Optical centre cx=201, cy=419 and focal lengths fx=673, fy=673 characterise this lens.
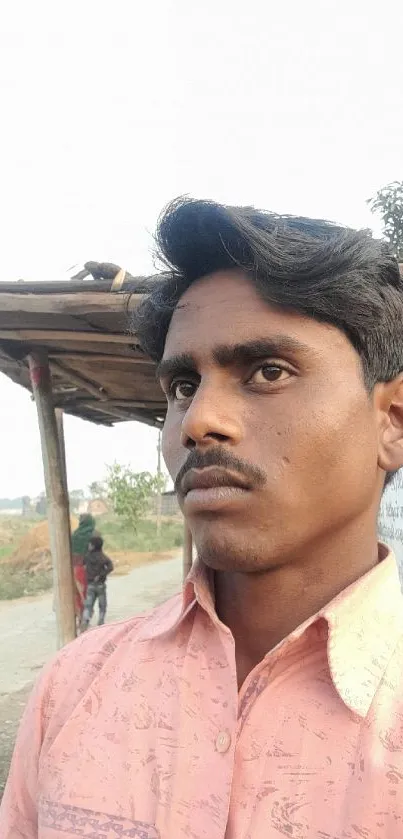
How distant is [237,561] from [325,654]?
0.21m

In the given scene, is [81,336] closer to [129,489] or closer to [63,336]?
[63,336]

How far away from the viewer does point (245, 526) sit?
1135 millimetres

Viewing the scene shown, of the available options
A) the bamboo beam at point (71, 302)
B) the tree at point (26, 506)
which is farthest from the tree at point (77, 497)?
the bamboo beam at point (71, 302)

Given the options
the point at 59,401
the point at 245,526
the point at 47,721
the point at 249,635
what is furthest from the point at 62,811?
the point at 59,401

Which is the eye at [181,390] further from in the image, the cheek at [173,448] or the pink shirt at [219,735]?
the pink shirt at [219,735]

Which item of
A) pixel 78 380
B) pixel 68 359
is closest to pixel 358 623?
pixel 68 359

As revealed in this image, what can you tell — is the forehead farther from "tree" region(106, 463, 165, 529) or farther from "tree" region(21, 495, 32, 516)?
"tree" region(21, 495, 32, 516)

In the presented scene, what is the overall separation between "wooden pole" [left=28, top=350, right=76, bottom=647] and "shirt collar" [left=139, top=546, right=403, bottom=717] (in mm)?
2097

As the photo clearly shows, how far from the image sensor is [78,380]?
11.6ft

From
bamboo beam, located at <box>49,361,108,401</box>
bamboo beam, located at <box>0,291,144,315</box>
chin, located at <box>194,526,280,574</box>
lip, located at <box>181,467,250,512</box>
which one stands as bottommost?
chin, located at <box>194,526,280,574</box>

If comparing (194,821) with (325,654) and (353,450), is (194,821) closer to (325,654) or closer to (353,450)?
(325,654)

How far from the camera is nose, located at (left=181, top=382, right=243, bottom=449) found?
1.15 m

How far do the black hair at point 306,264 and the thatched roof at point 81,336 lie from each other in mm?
655

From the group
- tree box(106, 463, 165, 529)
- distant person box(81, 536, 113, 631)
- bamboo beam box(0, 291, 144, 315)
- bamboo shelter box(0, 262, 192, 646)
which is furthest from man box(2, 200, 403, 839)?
tree box(106, 463, 165, 529)
